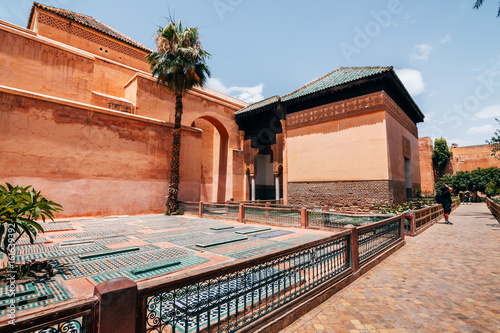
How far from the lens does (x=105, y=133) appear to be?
13.7 meters

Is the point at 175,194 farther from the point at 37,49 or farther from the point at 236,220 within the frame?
the point at 37,49

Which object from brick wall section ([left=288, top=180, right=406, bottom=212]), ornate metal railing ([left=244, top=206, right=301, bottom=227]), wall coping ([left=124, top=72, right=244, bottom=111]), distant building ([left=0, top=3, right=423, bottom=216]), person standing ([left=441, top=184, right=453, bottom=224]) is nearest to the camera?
ornate metal railing ([left=244, top=206, right=301, bottom=227])

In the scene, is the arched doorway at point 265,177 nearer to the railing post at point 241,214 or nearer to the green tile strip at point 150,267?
the railing post at point 241,214

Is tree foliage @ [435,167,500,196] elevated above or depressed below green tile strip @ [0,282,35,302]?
above

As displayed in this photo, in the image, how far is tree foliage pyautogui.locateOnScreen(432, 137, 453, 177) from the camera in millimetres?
40188

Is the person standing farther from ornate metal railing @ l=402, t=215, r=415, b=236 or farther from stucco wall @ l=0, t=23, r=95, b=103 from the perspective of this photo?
stucco wall @ l=0, t=23, r=95, b=103

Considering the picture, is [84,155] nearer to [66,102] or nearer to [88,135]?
[88,135]

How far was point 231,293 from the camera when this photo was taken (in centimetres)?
272

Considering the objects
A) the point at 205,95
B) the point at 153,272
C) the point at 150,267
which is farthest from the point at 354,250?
the point at 205,95

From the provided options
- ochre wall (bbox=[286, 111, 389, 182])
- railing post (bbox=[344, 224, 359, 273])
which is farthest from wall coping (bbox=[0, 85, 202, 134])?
railing post (bbox=[344, 224, 359, 273])

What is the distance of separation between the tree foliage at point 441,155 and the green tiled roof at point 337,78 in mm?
33493

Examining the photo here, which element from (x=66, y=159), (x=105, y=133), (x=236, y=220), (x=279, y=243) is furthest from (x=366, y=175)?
(x=66, y=159)

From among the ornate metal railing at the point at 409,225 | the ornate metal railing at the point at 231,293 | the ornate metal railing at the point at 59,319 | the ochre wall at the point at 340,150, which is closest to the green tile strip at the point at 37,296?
the ornate metal railing at the point at 231,293

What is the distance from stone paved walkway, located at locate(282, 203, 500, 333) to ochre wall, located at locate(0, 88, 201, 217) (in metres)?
13.4
